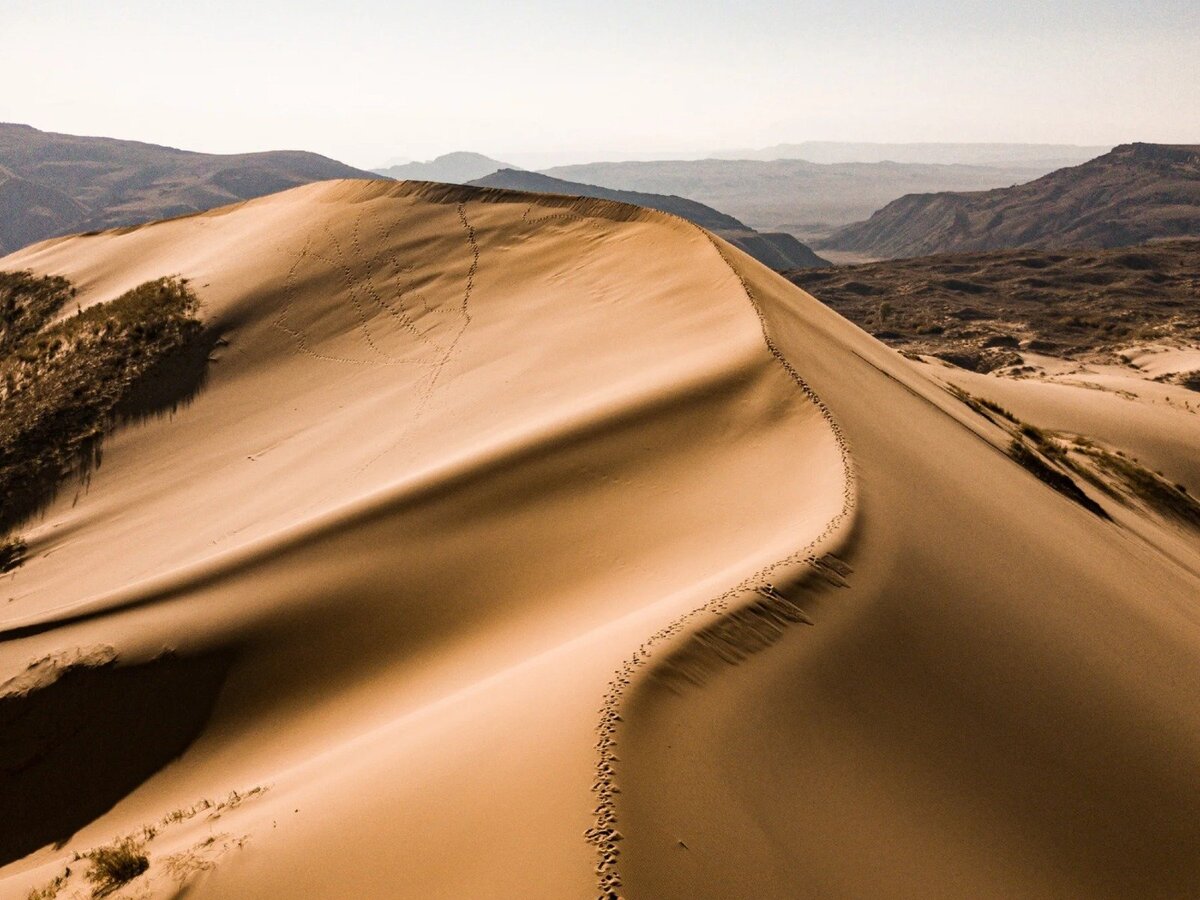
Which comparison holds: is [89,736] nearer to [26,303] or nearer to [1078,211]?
[26,303]

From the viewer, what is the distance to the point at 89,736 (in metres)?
8.83

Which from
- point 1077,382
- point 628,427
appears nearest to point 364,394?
point 628,427

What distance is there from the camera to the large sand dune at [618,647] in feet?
17.6

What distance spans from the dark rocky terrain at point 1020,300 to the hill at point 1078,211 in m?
31.2

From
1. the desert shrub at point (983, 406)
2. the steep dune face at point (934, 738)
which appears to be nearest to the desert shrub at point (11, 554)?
the steep dune face at point (934, 738)

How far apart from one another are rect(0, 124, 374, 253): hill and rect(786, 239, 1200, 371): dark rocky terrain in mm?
118884

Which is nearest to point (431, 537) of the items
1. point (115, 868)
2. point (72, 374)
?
point (115, 868)

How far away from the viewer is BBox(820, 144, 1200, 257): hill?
307ft

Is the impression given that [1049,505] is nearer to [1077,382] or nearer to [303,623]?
[303,623]

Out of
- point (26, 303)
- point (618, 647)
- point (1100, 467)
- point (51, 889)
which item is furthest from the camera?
point (26, 303)

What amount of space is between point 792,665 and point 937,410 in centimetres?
1062

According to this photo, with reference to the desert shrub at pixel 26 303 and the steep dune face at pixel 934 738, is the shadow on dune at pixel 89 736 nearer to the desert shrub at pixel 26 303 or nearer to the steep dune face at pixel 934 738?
the steep dune face at pixel 934 738

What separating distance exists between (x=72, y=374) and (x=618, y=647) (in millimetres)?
18433

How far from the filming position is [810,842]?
5.27 meters
